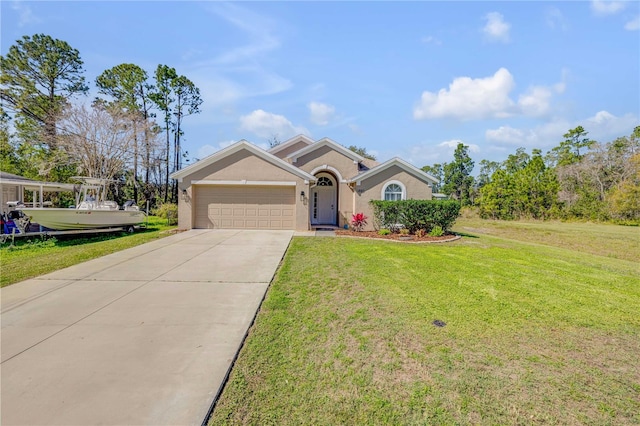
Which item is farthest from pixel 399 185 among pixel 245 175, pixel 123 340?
pixel 123 340

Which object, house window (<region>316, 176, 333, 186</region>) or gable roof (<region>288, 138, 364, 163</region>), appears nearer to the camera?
gable roof (<region>288, 138, 364, 163</region>)

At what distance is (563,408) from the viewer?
8.75ft

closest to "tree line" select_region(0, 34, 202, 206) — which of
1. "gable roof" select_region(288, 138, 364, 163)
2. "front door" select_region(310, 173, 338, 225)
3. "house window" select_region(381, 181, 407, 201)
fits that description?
"gable roof" select_region(288, 138, 364, 163)

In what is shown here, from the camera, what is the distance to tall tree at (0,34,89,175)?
2270cm

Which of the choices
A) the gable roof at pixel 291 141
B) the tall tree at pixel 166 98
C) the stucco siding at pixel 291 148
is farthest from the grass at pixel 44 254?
the tall tree at pixel 166 98

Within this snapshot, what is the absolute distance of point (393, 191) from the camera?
16.1m

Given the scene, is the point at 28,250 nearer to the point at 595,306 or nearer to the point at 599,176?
the point at 595,306

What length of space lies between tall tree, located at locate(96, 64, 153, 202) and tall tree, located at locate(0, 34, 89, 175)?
2576mm

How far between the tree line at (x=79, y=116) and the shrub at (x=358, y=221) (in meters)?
18.8

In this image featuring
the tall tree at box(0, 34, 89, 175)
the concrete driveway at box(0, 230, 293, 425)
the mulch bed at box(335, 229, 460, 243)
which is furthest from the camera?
the tall tree at box(0, 34, 89, 175)

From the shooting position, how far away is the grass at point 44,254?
696 cm

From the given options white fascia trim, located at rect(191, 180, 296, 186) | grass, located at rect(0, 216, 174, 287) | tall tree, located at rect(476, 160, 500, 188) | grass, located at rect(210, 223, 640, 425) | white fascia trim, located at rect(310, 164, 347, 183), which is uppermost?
tall tree, located at rect(476, 160, 500, 188)

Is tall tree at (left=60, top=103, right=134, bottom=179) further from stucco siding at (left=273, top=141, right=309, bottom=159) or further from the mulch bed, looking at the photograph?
the mulch bed

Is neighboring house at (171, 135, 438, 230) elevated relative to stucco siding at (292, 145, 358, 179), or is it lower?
lower
